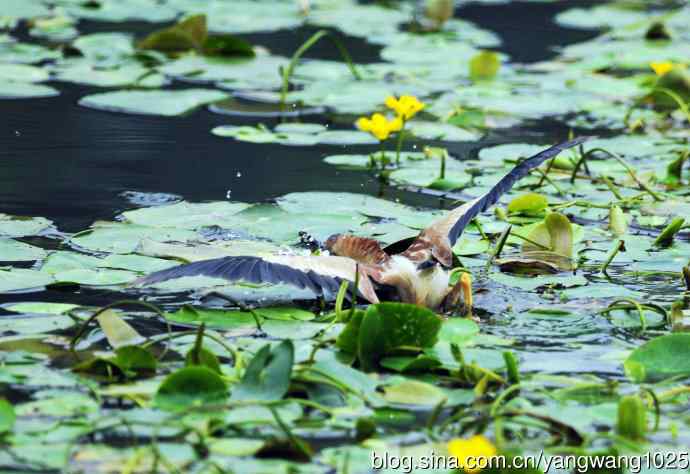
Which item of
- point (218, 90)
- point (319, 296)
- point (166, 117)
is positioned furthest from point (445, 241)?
point (218, 90)

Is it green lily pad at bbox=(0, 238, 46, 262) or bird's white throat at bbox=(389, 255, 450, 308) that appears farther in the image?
green lily pad at bbox=(0, 238, 46, 262)

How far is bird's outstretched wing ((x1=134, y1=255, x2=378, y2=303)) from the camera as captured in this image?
2.43m

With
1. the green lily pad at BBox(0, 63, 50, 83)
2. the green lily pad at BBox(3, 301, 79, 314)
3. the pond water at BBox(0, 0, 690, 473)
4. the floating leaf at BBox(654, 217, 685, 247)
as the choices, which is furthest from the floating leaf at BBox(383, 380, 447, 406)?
the green lily pad at BBox(0, 63, 50, 83)

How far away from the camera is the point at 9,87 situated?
16.2 feet

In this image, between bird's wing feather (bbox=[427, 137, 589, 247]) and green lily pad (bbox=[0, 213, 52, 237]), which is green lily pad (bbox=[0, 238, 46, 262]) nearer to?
green lily pad (bbox=[0, 213, 52, 237])

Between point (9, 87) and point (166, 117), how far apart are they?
0.70m

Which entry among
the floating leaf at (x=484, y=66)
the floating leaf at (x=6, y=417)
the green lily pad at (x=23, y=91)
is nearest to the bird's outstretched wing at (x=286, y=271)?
the floating leaf at (x=6, y=417)

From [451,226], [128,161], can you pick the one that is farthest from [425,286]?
[128,161]

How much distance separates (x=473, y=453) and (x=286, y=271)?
2.82ft

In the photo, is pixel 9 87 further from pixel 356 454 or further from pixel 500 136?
pixel 356 454

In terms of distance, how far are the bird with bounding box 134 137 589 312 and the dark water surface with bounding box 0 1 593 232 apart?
2.80 feet

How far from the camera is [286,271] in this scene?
2.46 m

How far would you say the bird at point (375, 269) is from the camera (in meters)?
2.46

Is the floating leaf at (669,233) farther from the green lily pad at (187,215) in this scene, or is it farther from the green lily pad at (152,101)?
the green lily pad at (152,101)
